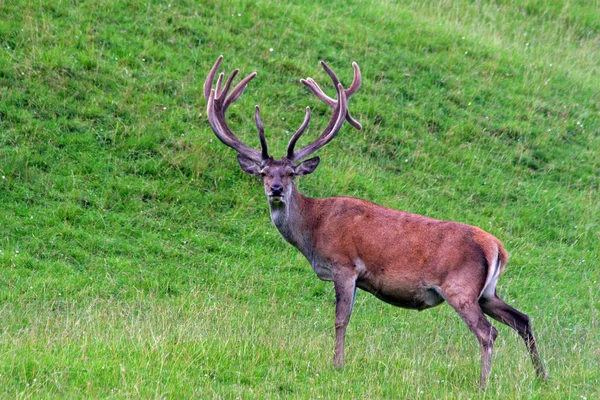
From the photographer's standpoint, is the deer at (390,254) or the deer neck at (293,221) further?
the deer neck at (293,221)

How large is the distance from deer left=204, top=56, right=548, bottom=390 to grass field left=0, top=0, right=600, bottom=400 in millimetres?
411

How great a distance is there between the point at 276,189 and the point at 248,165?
61 centimetres

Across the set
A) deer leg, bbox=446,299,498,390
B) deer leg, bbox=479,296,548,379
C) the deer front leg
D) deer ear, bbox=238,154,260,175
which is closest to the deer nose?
deer ear, bbox=238,154,260,175

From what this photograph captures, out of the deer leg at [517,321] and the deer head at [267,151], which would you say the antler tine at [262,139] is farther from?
the deer leg at [517,321]

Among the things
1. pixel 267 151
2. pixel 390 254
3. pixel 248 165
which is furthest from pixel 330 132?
pixel 390 254

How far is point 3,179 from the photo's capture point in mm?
11969

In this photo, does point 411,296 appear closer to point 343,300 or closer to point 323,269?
point 343,300

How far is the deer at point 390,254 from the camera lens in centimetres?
778

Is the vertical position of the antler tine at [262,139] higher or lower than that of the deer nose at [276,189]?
higher

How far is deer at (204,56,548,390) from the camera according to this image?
7777mm

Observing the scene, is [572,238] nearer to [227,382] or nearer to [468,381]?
[468,381]

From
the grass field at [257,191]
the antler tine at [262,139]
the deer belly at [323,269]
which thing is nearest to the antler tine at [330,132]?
the antler tine at [262,139]

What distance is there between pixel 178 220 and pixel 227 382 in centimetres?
524

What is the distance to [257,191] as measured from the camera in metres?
12.8
